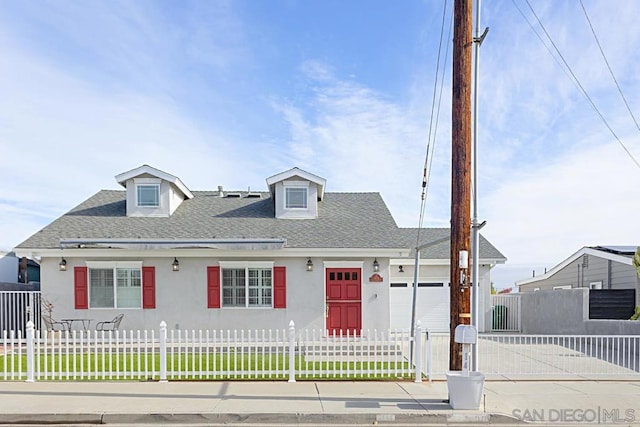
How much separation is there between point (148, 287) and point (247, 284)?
9.77ft

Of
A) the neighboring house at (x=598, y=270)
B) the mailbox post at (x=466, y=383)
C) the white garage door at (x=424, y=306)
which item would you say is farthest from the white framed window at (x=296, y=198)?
the neighboring house at (x=598, y=270)

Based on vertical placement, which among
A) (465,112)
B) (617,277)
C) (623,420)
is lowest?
(623,420)

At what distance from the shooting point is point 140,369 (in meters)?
9.83

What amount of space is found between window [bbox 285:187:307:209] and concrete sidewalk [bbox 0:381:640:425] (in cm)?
824

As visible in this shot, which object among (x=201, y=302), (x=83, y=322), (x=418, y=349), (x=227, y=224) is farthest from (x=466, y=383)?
(x=83, y=322)

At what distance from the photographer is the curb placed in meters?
7.20

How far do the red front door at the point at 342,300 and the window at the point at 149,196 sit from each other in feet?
20.6

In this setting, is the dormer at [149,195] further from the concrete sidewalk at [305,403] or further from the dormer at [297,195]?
the concrete sidewalk at [305,403]

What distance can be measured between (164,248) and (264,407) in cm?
763

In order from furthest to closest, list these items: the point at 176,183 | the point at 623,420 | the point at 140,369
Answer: the point at 176,183 → the point at 140,369 → the point at 623,420

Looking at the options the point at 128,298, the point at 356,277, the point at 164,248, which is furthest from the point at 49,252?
the point at 356,277

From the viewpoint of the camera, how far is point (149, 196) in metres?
16.4

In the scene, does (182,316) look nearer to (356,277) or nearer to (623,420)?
(356,277)

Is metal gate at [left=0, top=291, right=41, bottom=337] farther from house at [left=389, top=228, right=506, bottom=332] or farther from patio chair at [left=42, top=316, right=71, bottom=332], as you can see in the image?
house at [left=389, top=228, right=506, bottom=332]
